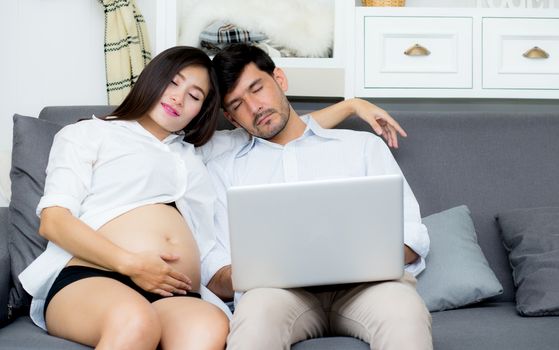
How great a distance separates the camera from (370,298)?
62.1 inches

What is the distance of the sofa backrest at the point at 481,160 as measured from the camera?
224cm

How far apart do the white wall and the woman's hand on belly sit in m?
1.57

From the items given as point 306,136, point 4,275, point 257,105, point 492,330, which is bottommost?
point 492,330

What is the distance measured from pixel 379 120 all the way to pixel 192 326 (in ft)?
3.14

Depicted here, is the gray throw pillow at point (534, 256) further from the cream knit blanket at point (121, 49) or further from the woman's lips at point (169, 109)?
the cream knit blanket at point (121, 49)

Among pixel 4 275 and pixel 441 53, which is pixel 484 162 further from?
pixel 4 275

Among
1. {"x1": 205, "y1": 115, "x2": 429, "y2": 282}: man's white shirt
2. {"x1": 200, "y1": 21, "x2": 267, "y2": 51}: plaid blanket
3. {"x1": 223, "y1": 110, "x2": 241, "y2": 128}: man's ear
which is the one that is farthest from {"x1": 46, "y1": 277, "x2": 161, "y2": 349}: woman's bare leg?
{"x1": 200, "y1": 21, "x2": 267, "y2": 51}: plaid blanket

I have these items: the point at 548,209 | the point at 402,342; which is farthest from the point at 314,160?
the point at 402,342

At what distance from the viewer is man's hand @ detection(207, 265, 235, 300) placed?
74.9 inches

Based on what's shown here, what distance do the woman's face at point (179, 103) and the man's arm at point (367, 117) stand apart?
0.38 metres

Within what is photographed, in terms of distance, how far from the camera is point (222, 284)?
192cm

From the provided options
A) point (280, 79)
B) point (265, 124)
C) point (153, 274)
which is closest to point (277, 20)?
point (280, 79)

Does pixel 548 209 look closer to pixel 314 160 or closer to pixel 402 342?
pixel 314 160

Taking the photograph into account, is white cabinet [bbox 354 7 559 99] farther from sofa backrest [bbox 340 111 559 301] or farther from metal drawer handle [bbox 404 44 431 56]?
sofa backrest [bbox 340 111 559 301]
